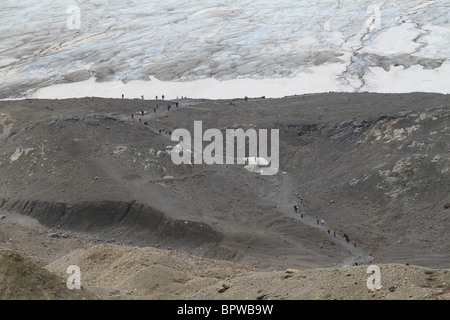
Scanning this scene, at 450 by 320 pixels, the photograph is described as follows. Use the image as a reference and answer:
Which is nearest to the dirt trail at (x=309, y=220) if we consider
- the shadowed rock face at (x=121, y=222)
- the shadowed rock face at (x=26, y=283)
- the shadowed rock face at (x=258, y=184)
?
the shadowed rock face at (x=258, y=184)

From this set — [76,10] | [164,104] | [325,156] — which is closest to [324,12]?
[76,10]

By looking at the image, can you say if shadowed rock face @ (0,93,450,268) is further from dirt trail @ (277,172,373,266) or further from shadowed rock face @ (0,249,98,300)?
shadowed rock face @ (0,249,98,300)

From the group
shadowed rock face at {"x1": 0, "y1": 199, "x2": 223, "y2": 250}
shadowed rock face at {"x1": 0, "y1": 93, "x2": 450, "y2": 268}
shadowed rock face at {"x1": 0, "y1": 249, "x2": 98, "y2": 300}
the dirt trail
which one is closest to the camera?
shadowed rock face at {"x1": 0, "y1": 249, "x2": 98, "y2": 300}

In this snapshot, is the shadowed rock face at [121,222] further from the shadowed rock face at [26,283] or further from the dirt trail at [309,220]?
the shadowed rock face at [26,283]

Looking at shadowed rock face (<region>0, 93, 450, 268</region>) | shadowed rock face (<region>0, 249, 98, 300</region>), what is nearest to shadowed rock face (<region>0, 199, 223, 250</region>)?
shadowed rock face (<region>0, 93, 450, 268</region>)

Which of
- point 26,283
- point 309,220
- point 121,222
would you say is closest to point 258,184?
point 309,220

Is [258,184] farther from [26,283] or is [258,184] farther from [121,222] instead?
[26,283]

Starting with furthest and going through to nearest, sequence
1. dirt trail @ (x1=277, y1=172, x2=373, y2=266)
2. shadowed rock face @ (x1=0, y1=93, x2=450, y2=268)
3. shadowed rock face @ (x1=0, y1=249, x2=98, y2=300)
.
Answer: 1. shadowed rock face @ (x1=0, y1=93, x2=450, y2=268)
2. dirt trail @ (x1=277, y1=172, x2=373, y2=266)
3. shadowed rock face @ (x1=0, y1=249, x2=98, y2=300)

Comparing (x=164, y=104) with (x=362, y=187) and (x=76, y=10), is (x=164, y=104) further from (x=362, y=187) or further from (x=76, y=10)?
(x=76, y=10)

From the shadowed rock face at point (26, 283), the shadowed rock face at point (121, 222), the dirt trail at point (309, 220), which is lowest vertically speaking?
the dirt trail at point (309, 220)

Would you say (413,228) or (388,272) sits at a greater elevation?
(388,272)

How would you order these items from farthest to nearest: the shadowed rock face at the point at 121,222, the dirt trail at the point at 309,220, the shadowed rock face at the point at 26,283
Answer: the shadowed rock face at the point at 121,222 → the dirt trail at the point at 309,220 → the shadowed rock face at the point at 26,283
